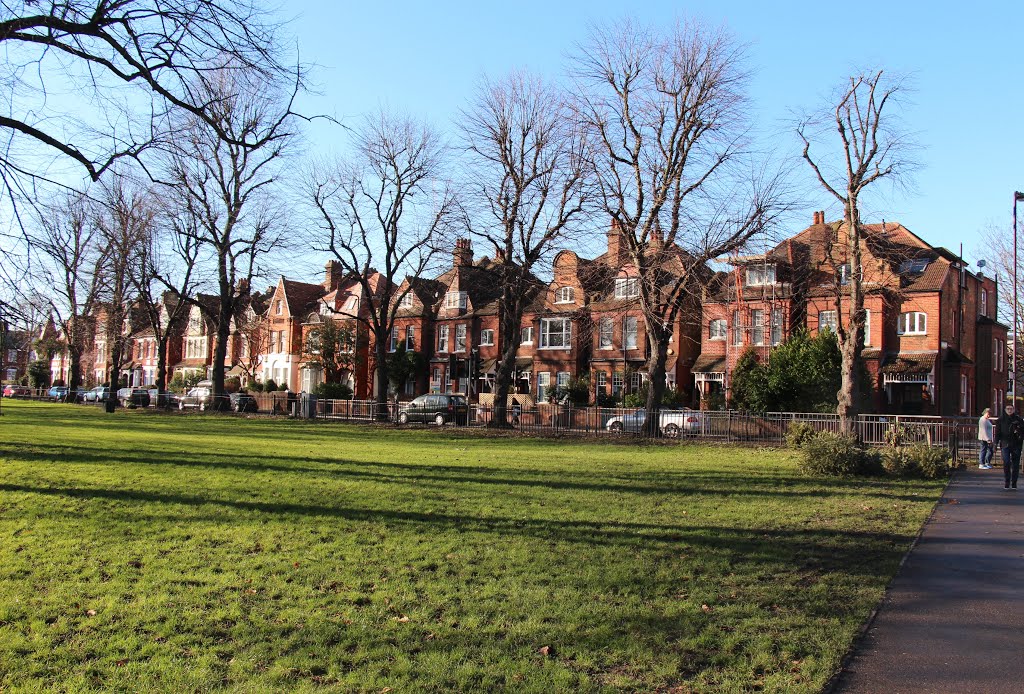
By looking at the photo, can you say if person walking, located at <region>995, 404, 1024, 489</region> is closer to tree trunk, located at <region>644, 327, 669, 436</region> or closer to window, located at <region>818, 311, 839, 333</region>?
tree trunk, located at <region>644, 327, 669, 436</region>

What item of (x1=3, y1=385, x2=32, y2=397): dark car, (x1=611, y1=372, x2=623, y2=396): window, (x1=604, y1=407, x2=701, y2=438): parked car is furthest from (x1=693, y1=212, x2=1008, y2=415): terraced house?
(x1=3, y1=385, x2=32, y2=397): dark car

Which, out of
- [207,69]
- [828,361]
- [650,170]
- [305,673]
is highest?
[650,170]

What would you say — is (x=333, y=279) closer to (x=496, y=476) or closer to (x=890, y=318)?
(x=890, y=318)

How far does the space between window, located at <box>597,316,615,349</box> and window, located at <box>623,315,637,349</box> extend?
0.84 meters

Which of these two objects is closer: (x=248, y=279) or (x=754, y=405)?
(x=754, y=405)

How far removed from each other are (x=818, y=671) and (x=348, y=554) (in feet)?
16.9

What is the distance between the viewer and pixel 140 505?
36.9 ft

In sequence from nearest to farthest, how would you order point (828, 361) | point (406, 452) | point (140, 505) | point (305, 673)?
point (305, 673)
point (140, 505)
point (406, 452)
point (828, 361)

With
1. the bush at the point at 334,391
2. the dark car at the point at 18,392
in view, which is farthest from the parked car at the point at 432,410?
the dark car at the point at 18,392

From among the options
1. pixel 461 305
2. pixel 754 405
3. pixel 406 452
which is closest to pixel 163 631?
pixel 406 452

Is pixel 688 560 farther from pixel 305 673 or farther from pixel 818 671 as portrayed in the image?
pixel 305 673

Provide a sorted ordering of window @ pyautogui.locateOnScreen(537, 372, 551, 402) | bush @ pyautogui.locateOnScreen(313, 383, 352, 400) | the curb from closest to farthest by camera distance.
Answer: the curb → window @ pyautogui.locateOnScreen(537, 372, 551, 402) → bush @ pyautogui.locateOnScreen(313, 383, 352, 400)

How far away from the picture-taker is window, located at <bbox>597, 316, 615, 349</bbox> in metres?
49.9

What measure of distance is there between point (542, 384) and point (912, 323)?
21936 mm
